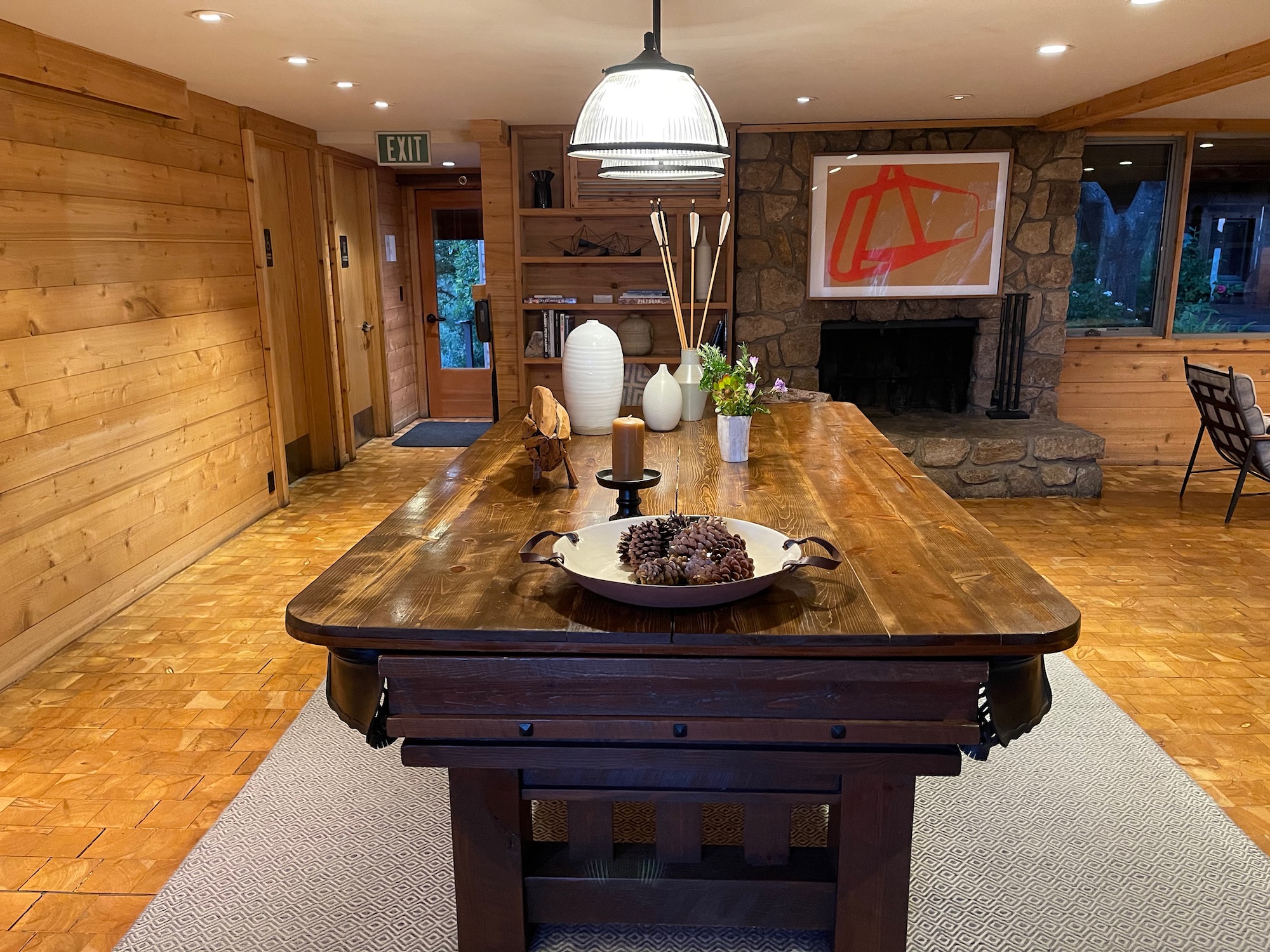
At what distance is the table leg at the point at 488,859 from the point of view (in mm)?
1661

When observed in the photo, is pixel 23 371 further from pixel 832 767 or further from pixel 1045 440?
pixel 1045 440

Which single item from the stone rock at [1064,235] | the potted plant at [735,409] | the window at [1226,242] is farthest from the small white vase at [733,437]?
the window at [1226,242]

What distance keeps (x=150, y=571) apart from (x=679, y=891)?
310 centimetres

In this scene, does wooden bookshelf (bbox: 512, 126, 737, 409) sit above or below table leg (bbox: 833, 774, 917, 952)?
above

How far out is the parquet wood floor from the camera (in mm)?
2211

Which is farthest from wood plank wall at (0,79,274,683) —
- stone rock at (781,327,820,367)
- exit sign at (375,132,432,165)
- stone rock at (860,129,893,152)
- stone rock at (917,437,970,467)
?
stone rock at (917,437,970,467)

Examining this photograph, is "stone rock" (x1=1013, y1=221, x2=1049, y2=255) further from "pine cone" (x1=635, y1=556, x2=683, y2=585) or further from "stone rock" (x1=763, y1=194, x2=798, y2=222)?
"pine cone" (x1=635, y1=556, x2=683, y2=585)

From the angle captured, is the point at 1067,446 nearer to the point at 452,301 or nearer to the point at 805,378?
the point at 805,378

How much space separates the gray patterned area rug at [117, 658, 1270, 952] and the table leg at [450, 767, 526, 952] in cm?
16

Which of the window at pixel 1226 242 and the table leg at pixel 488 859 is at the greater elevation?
the window at pixel 1226 242

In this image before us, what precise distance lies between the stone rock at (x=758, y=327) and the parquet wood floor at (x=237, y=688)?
1.66 metres

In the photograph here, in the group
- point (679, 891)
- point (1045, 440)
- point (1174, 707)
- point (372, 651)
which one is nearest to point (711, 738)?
point (679, 891)

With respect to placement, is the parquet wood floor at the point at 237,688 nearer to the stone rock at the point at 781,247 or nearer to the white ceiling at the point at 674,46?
the stone rock at the point at 781,247

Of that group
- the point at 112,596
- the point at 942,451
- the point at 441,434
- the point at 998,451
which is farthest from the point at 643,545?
the point at 441,434
